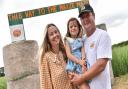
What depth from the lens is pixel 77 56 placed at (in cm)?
440

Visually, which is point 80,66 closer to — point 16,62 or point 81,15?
point 81,15

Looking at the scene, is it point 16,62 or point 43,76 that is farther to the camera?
point 16,62

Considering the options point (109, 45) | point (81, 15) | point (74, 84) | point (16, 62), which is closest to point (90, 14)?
point (81, 15)

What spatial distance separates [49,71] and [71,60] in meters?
0.33

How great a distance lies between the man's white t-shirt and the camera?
13.3 feet

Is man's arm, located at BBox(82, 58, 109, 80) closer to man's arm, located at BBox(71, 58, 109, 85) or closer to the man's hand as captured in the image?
man's arm, located at BBox(71, 58, 109, 85)

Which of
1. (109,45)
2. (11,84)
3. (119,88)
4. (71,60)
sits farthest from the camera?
(119,88)

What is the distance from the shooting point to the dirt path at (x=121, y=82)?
36.6ft

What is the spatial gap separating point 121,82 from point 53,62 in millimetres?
7169

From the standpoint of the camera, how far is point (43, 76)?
4.66m

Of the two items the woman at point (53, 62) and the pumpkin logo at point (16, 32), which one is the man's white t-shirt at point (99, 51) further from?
the pumpkin logo at point (16, 32)

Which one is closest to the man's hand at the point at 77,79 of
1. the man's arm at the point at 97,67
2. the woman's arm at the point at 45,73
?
the man's arm at the point at 97,67

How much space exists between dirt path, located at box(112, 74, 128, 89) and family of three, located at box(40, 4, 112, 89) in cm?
663

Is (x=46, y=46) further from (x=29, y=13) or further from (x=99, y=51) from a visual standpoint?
(x=29, y=13)
